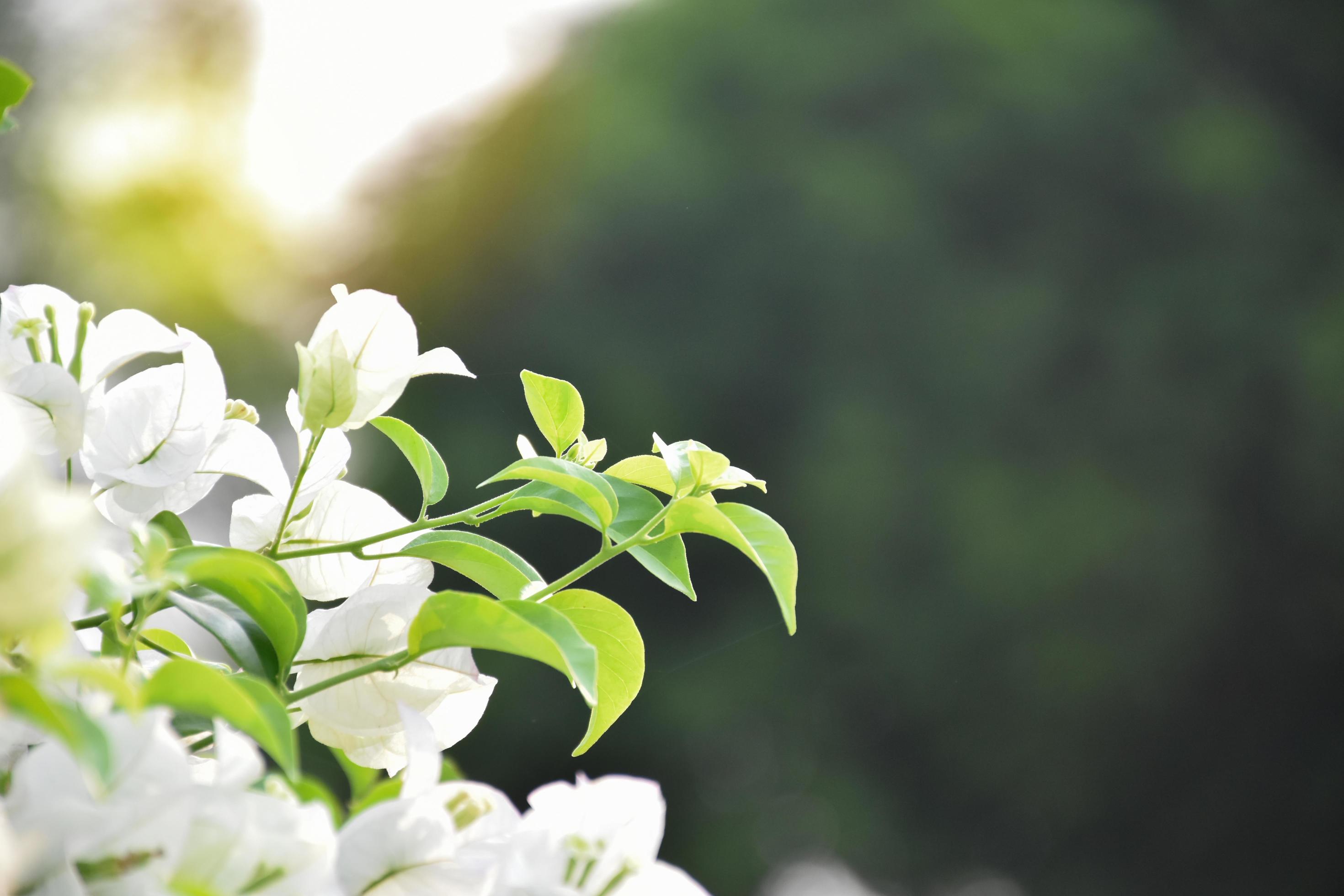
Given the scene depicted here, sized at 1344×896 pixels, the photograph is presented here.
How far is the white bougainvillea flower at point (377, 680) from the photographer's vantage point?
0.19m

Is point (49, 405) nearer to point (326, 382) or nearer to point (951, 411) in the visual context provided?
point (326, 382)

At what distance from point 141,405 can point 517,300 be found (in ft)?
7.77

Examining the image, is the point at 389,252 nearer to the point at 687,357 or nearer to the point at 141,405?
the point at 687,357

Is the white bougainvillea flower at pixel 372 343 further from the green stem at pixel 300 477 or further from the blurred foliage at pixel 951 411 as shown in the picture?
the blurred foliage at pixel 951 411

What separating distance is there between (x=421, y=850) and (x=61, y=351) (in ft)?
0.40

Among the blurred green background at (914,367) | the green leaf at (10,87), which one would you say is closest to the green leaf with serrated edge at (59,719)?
the green leaf at (10,87)

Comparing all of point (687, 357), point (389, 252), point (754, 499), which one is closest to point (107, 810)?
point (754, 499)

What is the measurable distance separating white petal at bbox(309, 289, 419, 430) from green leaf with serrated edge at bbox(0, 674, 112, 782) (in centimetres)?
9

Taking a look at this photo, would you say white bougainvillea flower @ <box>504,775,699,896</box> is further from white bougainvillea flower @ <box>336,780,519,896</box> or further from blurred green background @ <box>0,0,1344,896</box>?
blurred green background @ <box>0,0,1344,896</box>

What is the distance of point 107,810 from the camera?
113 mm

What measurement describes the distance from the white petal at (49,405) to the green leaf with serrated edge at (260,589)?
31mm

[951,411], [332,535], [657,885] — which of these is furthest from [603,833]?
[951,411]

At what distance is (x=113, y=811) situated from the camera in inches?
4.5

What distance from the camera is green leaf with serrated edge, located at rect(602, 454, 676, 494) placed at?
0.23 meters
